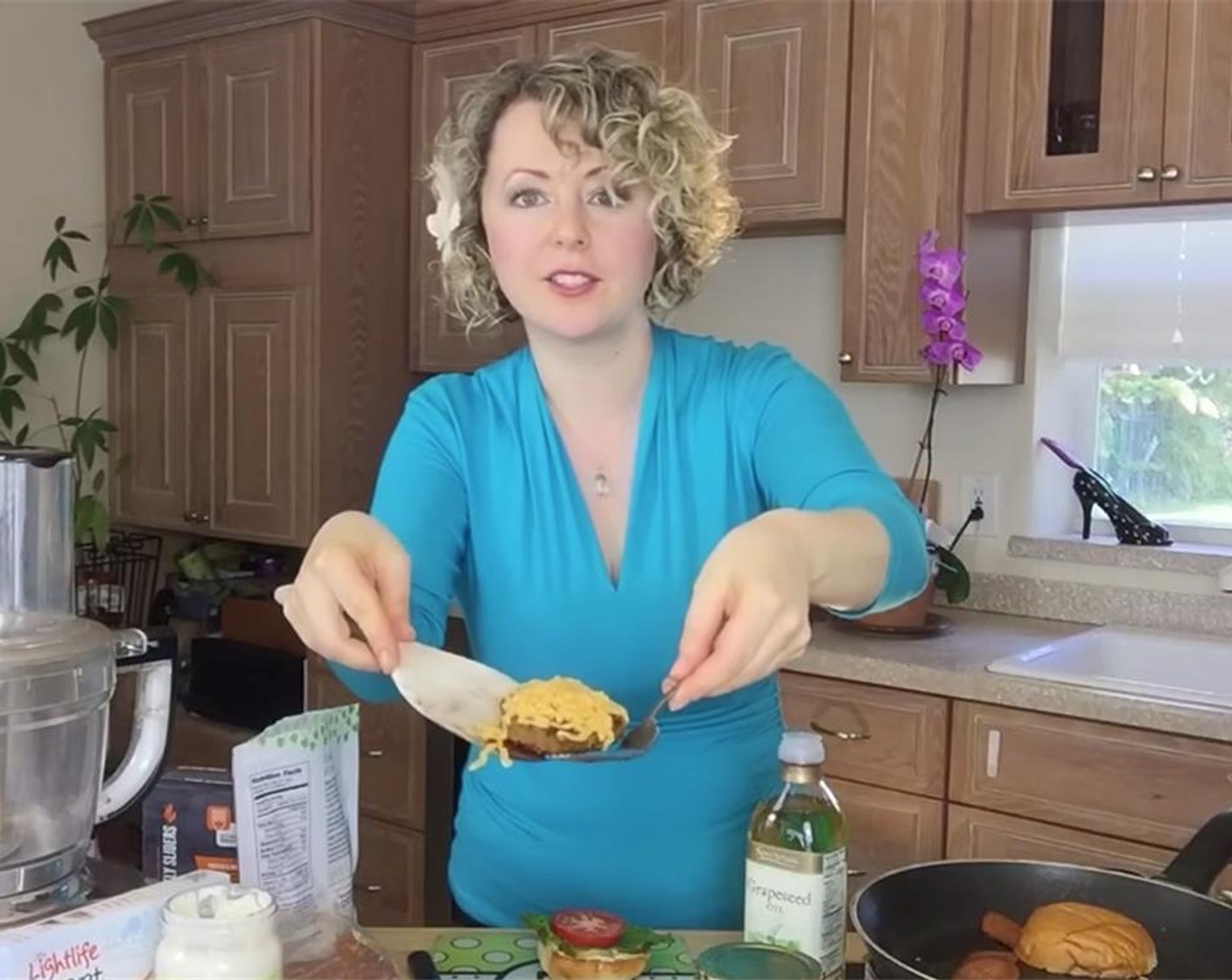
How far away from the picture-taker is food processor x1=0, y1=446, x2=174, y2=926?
0.92m

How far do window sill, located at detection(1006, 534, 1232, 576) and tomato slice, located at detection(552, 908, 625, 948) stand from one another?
5.63 ft

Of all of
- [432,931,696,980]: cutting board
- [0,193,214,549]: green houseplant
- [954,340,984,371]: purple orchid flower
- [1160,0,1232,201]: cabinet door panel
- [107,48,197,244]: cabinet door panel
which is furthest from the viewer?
[107,48,197,244]: cabinet door panel

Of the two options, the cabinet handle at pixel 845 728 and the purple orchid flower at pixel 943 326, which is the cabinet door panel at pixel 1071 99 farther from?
the cabinet handle at pixel 845 728

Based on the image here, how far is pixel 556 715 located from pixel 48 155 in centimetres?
283

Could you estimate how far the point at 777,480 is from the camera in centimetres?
116

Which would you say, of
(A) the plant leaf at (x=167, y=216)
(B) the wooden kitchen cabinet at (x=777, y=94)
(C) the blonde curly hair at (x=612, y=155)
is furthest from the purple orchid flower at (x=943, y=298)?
(A) the plant leaf at (x=167, y=216)

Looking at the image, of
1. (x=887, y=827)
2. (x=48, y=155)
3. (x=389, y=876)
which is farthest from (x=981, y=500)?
(x=48, y=155)

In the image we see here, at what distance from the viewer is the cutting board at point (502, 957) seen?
1013 millimetres

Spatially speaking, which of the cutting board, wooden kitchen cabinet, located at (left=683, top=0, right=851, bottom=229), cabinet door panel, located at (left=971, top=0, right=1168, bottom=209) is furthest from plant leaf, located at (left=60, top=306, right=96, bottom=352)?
the cutting board

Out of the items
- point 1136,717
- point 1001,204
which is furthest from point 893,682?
point 1001,204

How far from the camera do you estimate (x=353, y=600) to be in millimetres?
891

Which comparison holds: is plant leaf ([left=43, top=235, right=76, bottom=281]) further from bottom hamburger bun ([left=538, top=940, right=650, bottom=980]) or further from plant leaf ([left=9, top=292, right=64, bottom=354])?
bottom hamburger bun ([left=538, top=940, right=650, bottom=980])

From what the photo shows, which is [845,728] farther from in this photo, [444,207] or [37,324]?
[37,324]

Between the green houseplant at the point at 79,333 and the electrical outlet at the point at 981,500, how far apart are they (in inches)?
68.8
